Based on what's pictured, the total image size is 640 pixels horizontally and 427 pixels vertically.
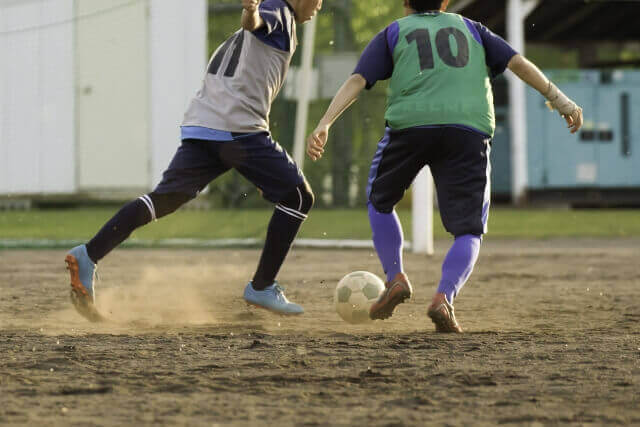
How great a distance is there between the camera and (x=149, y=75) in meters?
10.2

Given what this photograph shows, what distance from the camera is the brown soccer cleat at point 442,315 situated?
13.6 ft

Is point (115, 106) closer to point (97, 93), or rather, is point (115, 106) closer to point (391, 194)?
point (97, 93)

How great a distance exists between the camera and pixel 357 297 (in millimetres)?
4605

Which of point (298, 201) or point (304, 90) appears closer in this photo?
point (298, 201)

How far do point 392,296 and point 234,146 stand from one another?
1.00m

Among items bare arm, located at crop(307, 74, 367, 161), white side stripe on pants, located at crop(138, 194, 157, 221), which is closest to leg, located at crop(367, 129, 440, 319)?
bare arm, located at crop(307, 74, 367, 161)

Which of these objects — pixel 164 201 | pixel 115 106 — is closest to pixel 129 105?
pixel 115 106

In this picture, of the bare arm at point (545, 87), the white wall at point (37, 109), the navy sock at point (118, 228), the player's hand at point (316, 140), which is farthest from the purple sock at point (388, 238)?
the white wall at point (37, 109)

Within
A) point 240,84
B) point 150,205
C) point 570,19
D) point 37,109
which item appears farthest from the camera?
point 570,19

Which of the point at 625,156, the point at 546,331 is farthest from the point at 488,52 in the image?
the point at 625,156

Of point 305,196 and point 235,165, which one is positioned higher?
point 235,165

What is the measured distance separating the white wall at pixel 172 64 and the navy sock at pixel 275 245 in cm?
489

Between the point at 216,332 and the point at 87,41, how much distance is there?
5.63 meters

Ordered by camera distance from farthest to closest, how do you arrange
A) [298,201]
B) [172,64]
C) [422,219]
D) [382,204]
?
[172,64], [422,219], [298,201], [382,204]
